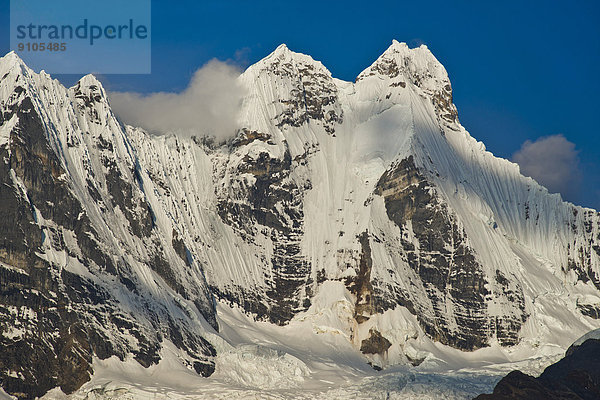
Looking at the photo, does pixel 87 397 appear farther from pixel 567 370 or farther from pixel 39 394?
pixel 567 370

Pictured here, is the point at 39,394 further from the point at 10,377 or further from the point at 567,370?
the point at 567,370

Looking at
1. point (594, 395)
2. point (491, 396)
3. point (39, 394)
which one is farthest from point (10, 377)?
point (594, 395)

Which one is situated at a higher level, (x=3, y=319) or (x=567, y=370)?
(x=3, y=319)

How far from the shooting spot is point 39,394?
199m

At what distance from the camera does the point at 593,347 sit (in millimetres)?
192625

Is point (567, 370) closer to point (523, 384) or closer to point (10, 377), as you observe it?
point (523, 384)

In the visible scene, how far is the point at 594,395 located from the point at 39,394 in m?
90.0

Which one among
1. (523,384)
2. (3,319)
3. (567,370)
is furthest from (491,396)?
(3,319)

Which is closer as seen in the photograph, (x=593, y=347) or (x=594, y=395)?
(x=594, y=395)

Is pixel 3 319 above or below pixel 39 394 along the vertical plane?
above

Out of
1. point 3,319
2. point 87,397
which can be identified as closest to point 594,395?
point 87,397

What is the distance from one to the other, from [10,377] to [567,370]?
90.6 meters

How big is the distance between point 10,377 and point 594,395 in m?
93.8

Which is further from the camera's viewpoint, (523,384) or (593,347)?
(593,347)
